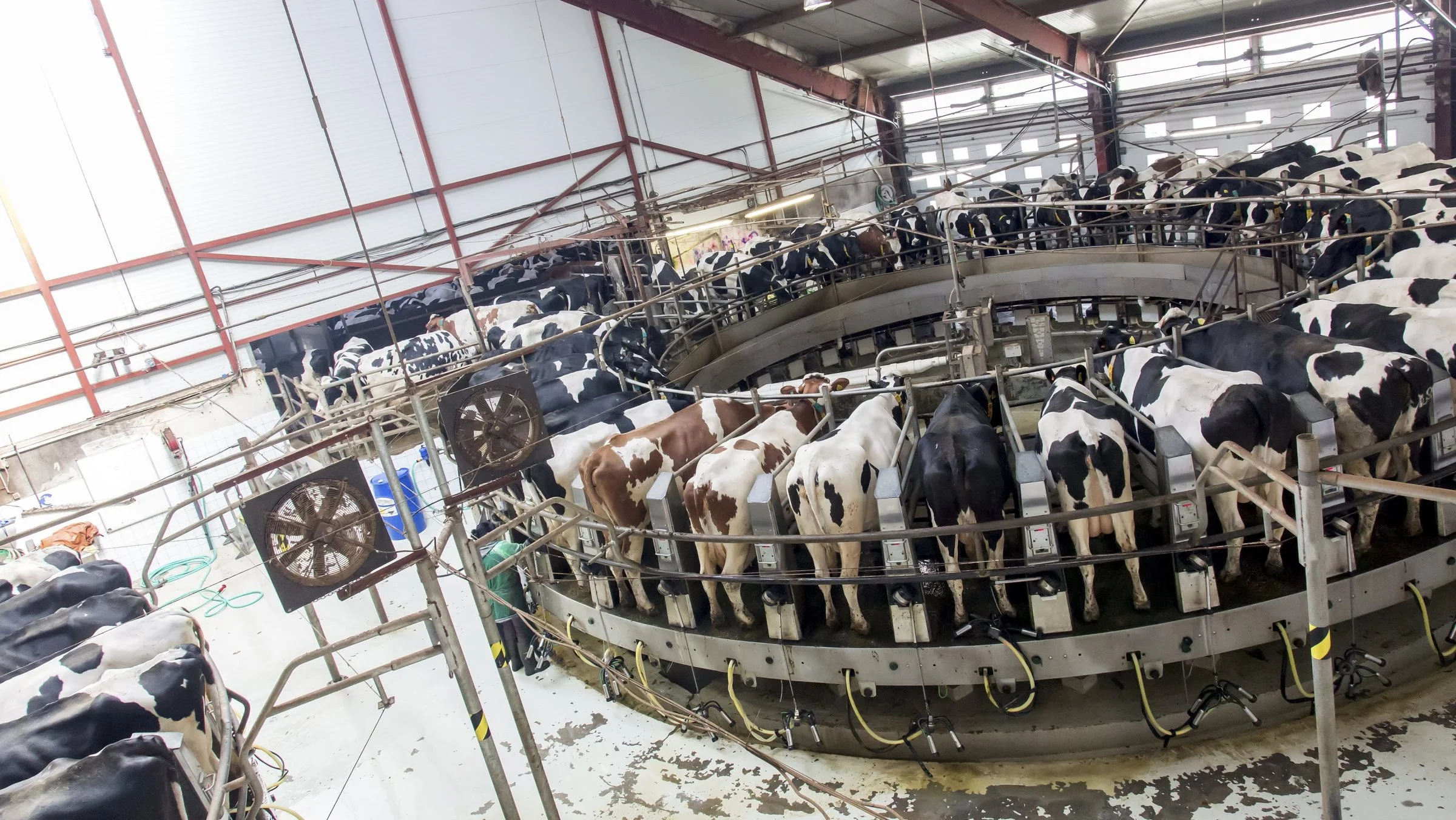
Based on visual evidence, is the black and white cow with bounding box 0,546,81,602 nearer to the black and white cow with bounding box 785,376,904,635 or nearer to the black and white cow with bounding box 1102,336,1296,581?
the black and white cow with bounding box 785,376,904,635

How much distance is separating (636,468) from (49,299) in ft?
47.4

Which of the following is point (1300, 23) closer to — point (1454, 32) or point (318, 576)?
point (1454, 32)

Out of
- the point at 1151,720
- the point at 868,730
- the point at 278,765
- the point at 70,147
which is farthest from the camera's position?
the point at 70,147

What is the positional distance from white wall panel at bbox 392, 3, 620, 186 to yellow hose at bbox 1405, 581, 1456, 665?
1853 centimetres

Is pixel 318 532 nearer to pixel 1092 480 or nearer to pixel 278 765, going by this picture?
pixel 278 765

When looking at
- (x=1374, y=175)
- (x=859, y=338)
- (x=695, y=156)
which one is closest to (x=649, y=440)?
(x=859, y=338)

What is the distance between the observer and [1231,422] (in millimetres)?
4945

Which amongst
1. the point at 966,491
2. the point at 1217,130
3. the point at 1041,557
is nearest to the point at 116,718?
the point at 966,491

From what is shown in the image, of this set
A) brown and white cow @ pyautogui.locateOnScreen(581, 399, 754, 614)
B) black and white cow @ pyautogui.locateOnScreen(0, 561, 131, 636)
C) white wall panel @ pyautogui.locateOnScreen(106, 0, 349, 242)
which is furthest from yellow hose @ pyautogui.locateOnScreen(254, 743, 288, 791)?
white wall panel @ pyautogui.locateOnScreen(106, 0, 349, 242)

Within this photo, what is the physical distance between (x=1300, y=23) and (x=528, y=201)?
51.1 feet

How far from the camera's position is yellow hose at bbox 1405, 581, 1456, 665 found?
15.8ft

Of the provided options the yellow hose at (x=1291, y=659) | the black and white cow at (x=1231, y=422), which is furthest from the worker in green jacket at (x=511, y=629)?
the yellow hose at (x=1291, y=659)

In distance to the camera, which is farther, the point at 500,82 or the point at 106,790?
the point at 500,82

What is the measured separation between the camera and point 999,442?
5.52m
